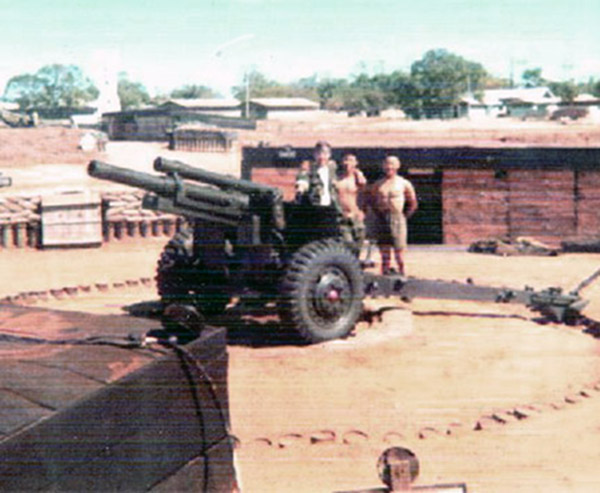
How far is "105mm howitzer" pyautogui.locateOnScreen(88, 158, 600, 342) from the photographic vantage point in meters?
7.71

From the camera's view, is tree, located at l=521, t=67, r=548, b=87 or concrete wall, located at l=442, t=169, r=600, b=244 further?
tree, located at l=521, t=67, r=548, b=87

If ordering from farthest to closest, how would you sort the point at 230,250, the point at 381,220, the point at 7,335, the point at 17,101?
the point at 17,101
the point at 381,220
the point at 230,250
the point at 7,335

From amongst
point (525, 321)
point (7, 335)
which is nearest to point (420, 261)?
point (525, 321)

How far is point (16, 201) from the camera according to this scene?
1425 centimetres

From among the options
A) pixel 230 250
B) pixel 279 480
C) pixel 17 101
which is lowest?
pixel 279 480

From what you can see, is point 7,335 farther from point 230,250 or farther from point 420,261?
point 420,261

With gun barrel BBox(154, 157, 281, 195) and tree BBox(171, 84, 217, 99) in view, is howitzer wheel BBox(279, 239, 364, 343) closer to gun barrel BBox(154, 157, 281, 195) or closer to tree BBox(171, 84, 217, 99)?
gun barrel BBox(154, 157, 281, 195)

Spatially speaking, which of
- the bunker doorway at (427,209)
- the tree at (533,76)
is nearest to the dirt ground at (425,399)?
the bunker doorway at (427,209)

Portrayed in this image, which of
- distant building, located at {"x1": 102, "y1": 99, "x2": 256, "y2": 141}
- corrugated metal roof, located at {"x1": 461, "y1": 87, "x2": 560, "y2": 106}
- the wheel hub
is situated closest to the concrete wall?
the wheel hub

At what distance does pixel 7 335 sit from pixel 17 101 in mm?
95638

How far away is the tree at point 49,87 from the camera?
3580 inches

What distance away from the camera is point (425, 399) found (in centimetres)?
633

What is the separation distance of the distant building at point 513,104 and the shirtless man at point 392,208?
44665 millimetres

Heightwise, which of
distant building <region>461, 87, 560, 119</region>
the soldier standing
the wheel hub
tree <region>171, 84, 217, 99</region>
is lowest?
the wheel hub
